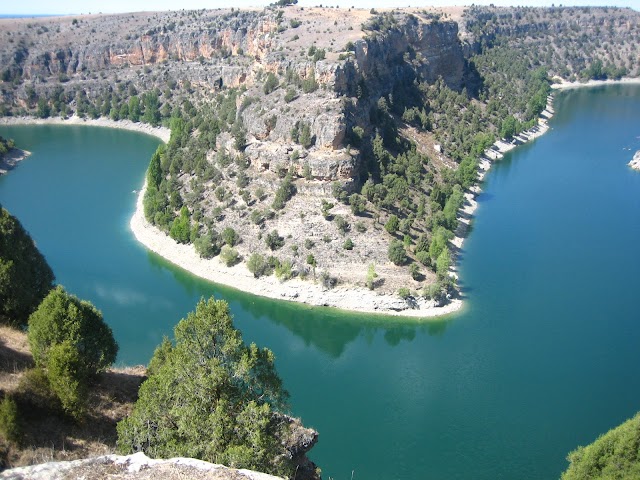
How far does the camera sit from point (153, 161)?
6344 centimetres

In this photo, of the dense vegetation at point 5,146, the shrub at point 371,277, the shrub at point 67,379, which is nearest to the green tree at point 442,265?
the shrub at point 371,277

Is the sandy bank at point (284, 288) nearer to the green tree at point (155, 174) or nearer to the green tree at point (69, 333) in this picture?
the green tree at point (155, 174)

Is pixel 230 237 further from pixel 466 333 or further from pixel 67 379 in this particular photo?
pixel 67 379

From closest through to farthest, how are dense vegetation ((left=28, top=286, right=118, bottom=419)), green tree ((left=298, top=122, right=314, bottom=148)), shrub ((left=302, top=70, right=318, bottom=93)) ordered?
dense vegetation ((left=28, top=286, right=118, bottom=419)) < green tree ((left=298, top=122, right=314, bottom=148)) < shrub ((left=302, top=70, right=318, bottom=93))

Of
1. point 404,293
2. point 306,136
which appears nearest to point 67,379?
point 404,293

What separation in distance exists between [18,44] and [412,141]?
293ft

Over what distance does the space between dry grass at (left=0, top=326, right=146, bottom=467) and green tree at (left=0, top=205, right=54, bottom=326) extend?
9.29 feet

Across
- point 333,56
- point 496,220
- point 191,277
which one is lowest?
point 191,277

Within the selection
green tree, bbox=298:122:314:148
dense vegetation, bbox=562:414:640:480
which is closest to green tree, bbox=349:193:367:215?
green tree, bbox=298:122:314:148

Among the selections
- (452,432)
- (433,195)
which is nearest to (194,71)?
(433,195)

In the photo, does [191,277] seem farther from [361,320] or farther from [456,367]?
[456,367]

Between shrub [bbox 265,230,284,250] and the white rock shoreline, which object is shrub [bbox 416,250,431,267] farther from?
shrub [bbox 265,230,284,250]

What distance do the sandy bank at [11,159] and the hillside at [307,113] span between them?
2108 cm

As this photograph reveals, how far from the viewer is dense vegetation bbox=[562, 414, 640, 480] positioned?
19422 mm
